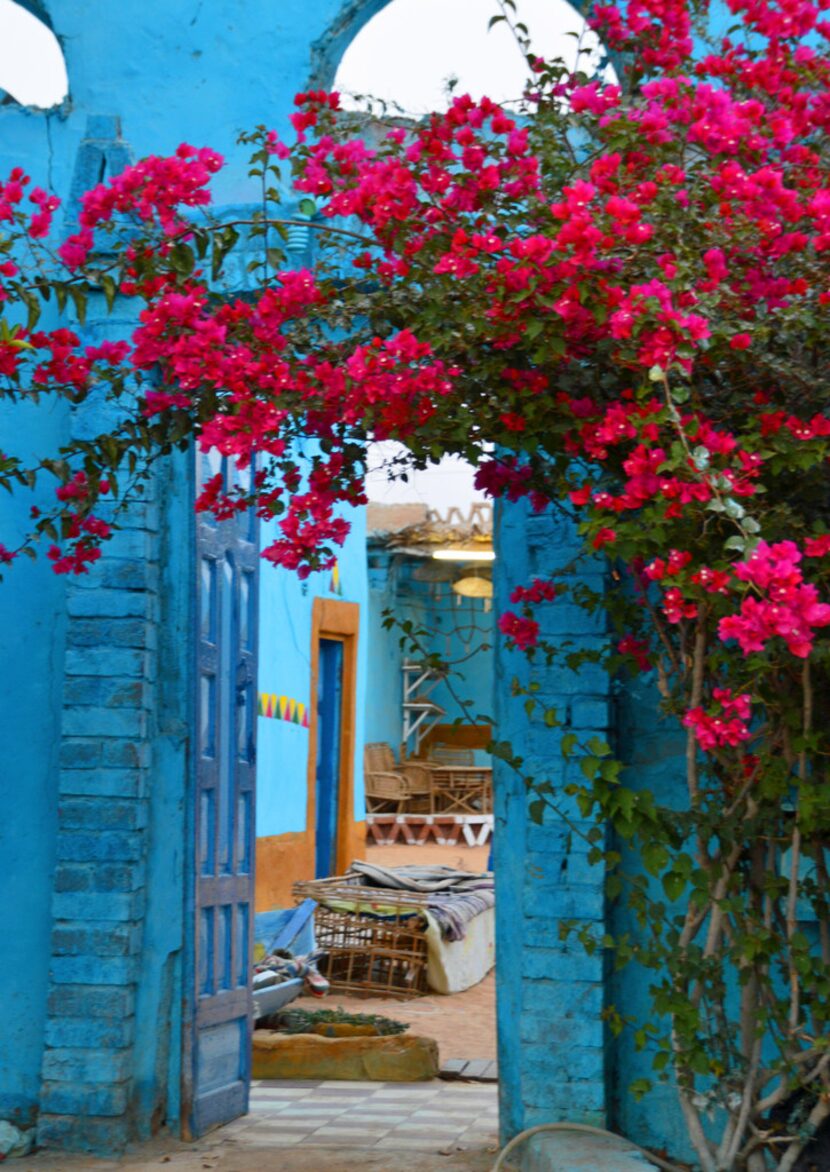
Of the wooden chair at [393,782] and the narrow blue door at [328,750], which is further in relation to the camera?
the wooden chair at [393,782]

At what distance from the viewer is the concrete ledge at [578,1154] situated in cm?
465

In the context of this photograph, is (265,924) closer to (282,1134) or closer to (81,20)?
(282,1134)

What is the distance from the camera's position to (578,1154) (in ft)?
15.9

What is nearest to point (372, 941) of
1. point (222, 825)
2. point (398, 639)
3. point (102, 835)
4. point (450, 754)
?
point (222, 825)

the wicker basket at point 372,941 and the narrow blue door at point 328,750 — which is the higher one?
the narrow blue door at point 328,750

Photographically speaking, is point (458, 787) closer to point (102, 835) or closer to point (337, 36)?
point (102, 835)

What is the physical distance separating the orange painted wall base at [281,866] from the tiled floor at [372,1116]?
3222mm

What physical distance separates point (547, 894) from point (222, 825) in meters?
1.69

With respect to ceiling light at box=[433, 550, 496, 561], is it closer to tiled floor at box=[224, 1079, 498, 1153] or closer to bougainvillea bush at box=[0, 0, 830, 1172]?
tiled floor at box=[224, 1079, 498, 1153]

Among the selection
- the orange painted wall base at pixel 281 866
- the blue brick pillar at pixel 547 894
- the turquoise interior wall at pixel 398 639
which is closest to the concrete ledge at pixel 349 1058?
the blue brick pillar at pixel 547 894

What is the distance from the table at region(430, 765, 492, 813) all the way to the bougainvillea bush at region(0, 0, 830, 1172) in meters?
17.0

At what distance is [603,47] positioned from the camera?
592 cm

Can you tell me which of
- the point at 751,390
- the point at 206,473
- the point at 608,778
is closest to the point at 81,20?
the point at 206,473

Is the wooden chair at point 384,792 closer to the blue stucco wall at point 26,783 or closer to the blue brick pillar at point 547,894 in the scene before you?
the blue stucco wall at point 26,783
